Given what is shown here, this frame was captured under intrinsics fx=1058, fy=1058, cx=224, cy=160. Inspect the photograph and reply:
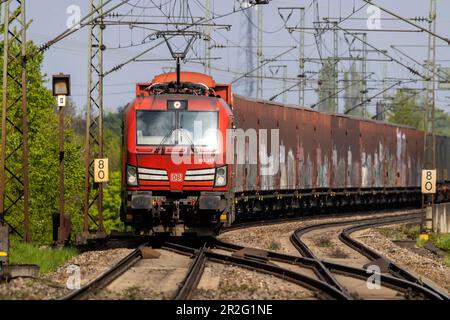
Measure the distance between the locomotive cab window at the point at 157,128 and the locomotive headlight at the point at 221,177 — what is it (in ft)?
3.43

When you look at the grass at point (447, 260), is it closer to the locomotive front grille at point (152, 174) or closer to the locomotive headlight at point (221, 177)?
the locomotive headlight at point (221, 177)

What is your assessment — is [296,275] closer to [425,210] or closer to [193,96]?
[193,96]

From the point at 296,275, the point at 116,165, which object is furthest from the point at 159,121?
the point at 116,165

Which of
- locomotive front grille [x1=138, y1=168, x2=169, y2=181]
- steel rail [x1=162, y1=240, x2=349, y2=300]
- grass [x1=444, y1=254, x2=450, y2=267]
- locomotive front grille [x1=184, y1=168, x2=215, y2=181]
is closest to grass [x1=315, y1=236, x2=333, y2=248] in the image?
grass [x1=444, y1=254, x2=450, y2=267]

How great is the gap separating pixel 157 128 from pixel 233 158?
1988 millimetres

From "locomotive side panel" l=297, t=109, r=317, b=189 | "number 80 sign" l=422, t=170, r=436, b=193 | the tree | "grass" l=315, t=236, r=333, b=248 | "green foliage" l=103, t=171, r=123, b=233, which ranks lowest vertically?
"green foliage" l=103, t=171, r=123, b=233

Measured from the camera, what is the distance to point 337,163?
37.3m

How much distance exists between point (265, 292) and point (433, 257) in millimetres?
9536

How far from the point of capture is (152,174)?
19938 mm

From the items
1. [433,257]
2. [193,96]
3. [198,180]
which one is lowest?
[433,257]

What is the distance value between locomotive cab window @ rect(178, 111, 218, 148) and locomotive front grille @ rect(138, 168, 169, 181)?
881mm

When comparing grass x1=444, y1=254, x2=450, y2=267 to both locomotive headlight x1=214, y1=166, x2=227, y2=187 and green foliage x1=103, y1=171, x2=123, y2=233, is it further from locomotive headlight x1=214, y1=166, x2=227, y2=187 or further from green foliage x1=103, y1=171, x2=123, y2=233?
green foliage x1=103, y1=171, x2=123, y2=233

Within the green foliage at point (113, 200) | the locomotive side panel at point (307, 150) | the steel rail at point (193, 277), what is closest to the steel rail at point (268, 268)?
the steel rail at point (193, 277)

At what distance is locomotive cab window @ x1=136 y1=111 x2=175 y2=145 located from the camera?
65.7 ft
